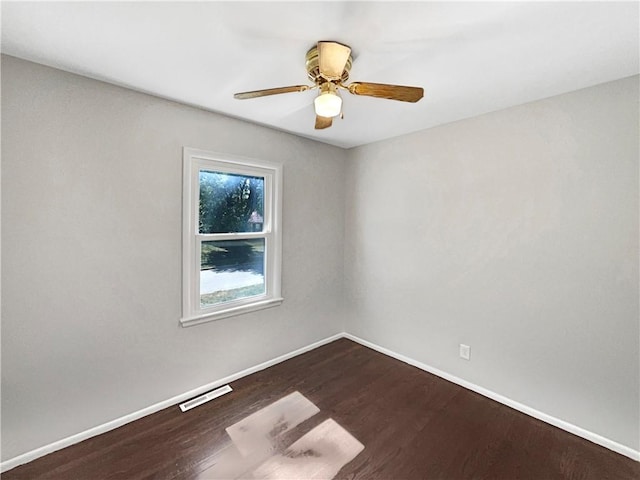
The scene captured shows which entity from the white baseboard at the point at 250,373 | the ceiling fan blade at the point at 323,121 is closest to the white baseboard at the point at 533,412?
the white baseboard at the point at 250,373

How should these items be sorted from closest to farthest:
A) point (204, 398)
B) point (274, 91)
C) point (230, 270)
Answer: point (274, 91), point (204, 398), point (230, 270)

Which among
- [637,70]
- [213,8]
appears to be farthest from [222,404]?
[637,70]

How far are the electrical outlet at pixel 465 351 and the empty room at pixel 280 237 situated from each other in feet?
0.05

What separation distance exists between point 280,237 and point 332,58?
1743mm

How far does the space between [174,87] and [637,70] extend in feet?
9.50

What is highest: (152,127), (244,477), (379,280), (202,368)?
(152,127)

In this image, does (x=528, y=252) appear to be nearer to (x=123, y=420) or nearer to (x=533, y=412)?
(x=533, y=412)

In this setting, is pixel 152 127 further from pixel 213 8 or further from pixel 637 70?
pixel 637 70

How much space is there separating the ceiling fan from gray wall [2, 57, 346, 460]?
98 cm

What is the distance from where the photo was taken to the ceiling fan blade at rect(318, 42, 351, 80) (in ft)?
4.50

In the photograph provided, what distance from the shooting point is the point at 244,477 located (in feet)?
5.18

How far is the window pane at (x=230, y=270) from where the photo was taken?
95.0 inches

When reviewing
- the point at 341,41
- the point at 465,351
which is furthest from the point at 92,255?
the point at 465,351

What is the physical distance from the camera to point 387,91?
1447mm
